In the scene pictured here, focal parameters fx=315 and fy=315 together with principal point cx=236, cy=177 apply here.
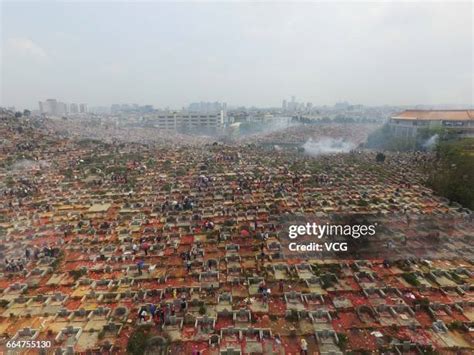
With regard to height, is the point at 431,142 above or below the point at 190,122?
above

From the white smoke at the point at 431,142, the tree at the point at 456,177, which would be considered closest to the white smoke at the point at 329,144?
the white smoke at the point at 431,142

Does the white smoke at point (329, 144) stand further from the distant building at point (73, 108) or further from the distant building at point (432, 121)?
the distant building at point (73, 108)

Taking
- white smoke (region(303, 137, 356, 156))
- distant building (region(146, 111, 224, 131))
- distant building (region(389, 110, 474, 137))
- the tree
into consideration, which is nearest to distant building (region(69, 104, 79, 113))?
distant building (region(146, 111, 224, 131))

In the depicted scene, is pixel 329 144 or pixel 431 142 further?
pixel 329 144

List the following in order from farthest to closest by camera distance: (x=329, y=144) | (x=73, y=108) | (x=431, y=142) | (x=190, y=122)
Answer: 1. (x=73, y=108)
2. (x=190, y=122)
3. (x=329, y=144)
4. (x=431, y=142)

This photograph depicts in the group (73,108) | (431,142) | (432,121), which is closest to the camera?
(431,142)

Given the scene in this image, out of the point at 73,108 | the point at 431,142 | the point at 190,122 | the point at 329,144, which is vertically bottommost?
the point at 329,144

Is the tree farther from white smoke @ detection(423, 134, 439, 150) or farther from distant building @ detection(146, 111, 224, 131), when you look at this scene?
distant building @ detection(146, 111, 224, 131)

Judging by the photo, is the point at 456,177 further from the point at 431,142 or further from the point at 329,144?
the point at 329,144

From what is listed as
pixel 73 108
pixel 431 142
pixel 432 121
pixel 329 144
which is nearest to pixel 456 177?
pixel 431 142

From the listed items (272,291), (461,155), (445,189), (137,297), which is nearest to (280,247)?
(272,291)
